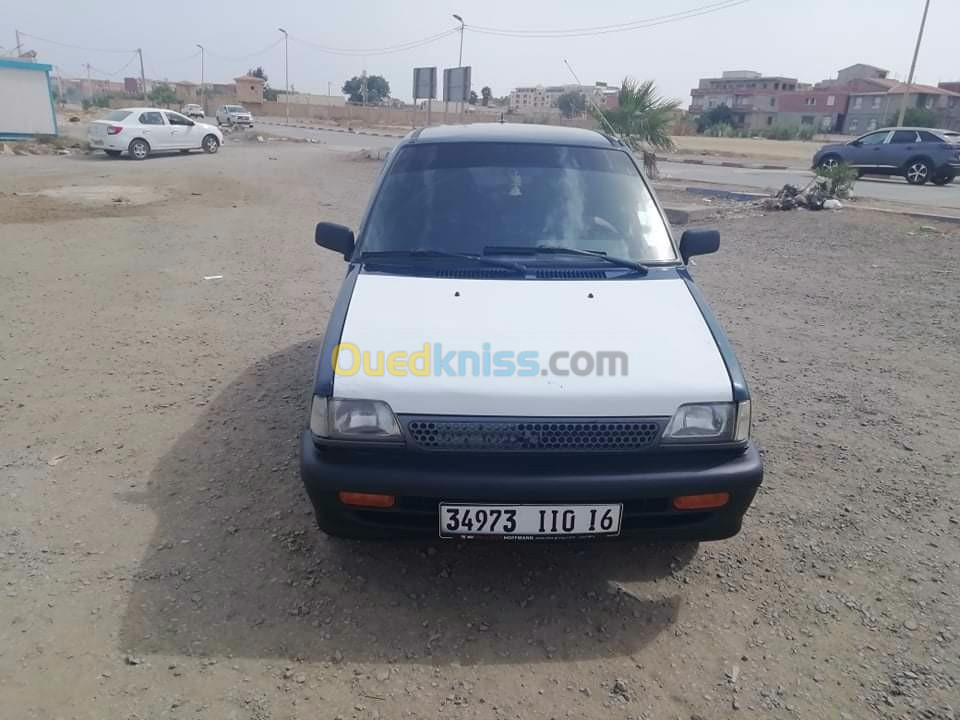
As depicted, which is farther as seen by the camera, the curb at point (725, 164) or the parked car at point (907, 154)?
the curb at point (725, 164)

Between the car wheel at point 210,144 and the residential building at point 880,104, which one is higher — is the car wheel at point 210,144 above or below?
below

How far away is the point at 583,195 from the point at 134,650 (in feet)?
9.54

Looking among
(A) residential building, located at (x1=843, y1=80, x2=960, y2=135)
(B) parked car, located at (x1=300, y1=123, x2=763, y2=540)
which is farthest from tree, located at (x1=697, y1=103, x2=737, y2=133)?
(B) parked car, located at (x1=300, y1=123, x2=763, y2=540)

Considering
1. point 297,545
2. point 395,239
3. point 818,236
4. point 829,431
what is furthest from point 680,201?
point 297,545

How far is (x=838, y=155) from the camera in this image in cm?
2028

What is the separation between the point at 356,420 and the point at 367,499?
29 cm

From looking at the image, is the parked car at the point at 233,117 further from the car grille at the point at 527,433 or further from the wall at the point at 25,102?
the car grille at the point at 527,433

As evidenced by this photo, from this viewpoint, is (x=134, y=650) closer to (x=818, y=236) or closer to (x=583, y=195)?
(x=583, y=195)

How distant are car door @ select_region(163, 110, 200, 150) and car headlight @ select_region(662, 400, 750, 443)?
2519 centimetres

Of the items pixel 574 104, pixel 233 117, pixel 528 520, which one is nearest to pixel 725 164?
pixel 574 104

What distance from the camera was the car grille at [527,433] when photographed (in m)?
2.51

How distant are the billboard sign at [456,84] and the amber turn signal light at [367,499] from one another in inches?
857


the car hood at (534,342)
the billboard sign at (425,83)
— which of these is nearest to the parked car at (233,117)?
the billboard sign at (425,83)

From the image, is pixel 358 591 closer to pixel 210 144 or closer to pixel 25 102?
pixel 210 144
